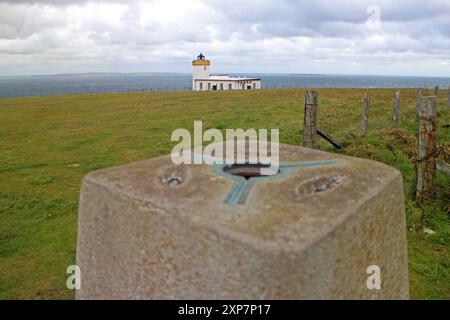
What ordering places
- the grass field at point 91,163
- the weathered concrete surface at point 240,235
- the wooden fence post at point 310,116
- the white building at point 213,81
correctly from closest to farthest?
the weathered concrete surface at point 240,235, the grass field at point 91,163, the wooden fence post at point 310,116, the white building at point 213,81

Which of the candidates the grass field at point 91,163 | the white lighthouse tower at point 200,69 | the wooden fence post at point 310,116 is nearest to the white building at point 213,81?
the white lighthouse tower at point 200,69

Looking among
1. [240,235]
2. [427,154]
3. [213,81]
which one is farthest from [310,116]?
[213,81]

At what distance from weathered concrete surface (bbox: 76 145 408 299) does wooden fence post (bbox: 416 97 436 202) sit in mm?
3674

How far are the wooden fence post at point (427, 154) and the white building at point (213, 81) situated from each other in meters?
51.2

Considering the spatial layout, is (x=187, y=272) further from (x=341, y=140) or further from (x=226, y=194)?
(x=341, y=140)

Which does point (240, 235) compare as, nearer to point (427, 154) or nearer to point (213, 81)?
point (427, 154)

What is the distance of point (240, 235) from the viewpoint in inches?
94.6

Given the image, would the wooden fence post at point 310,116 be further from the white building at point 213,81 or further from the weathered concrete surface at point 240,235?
the white building at point 213,81

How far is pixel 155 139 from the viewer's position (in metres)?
13.7

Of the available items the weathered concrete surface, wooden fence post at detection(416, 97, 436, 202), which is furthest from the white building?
the weathered concrete surface

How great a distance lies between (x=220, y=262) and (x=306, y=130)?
6465mm

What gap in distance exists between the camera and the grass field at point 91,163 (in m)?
5.30

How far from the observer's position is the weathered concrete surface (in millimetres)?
2367
